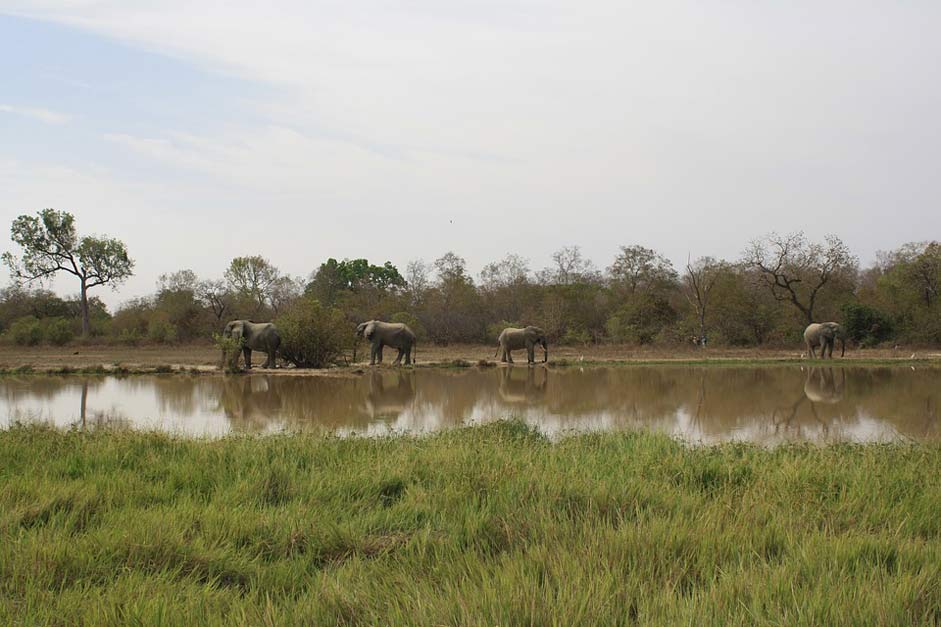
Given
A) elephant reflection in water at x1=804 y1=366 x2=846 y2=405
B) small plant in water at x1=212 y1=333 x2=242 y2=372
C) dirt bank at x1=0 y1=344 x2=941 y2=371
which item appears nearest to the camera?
elephant reflection in water at x1=804 y1=366 x2=846 y2=405

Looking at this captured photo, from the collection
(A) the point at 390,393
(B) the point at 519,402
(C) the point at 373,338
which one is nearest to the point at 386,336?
(C) the point at 373,338

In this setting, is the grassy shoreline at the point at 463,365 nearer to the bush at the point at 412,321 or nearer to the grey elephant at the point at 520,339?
the grey elephant at the point at 520,339

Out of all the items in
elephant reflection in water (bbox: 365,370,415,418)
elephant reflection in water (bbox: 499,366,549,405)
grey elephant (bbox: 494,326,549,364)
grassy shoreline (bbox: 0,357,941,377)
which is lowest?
elephant reflection in water (bbox: 499,366,549,405)

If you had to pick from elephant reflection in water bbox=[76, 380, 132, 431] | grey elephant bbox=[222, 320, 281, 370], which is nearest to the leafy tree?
grey elephant bbox=[222, 320, 281, 370]

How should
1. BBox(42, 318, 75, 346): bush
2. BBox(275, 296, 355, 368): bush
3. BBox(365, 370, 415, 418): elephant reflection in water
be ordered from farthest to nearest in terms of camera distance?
Result: BBox(42, 318, 75, 346): bush → BBox(275, 296, 355, 368): bush → BBox(365, 370, 415, 418): elephant reflection in water

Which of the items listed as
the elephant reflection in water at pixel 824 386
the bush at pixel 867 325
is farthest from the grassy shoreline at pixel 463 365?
the bush at pixel 867 325

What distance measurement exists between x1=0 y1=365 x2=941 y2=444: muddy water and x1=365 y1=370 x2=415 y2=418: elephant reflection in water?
0.09ft

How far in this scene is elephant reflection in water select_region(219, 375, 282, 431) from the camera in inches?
442

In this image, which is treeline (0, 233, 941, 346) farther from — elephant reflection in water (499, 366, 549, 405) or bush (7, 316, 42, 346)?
elephant reflection in water (499, 366, 549, 405)

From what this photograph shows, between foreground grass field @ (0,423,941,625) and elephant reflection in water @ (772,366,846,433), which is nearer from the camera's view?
foreground grass field @ (0,423,941,625)

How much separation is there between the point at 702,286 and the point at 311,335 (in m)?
23.0

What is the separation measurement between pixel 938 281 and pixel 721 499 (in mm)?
35420

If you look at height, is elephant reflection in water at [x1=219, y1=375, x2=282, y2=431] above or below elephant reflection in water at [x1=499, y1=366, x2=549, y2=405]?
above

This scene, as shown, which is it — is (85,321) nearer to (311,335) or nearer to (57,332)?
(57,332)
